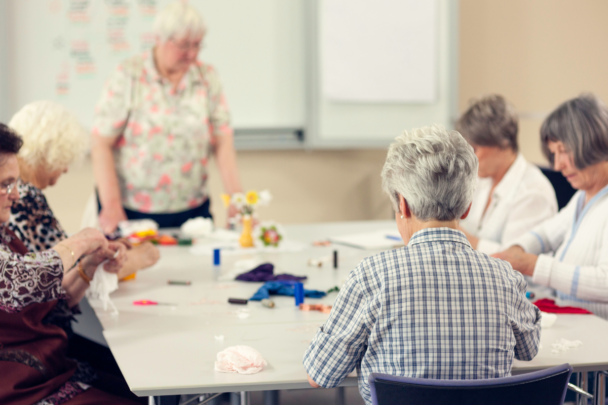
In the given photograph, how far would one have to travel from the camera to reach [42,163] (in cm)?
197

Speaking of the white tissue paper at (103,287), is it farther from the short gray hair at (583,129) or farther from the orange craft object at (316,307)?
the short gray hair at (583,129)

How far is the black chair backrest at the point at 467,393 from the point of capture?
1.04 meters

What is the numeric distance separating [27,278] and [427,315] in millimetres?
914

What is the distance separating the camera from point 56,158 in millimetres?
1988

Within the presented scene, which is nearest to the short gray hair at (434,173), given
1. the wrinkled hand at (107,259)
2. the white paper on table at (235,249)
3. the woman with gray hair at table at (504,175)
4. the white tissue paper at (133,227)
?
the wrinkled hand at (107,259)

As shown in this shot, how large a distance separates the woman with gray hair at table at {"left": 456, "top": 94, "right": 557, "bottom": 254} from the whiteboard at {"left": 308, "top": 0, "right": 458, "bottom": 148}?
1948 mm

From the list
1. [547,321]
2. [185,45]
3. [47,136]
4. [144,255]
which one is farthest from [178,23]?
[547,321]

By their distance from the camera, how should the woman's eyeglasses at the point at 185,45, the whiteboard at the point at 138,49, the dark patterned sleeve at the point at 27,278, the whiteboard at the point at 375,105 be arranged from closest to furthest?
the dark patterned sleeve at the point at 27,278 < the woman's eyeglasses at the point at 185,45 < the whiteboard at the point at 138,49 < the whiteboard at the point at 375,105

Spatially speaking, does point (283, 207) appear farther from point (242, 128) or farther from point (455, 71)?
point (455, 71)

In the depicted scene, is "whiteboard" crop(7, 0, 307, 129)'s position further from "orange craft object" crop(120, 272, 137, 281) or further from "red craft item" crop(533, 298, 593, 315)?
"red craft item" crop(533, 298, 593, 315)

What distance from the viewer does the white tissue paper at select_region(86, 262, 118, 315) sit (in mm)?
1828

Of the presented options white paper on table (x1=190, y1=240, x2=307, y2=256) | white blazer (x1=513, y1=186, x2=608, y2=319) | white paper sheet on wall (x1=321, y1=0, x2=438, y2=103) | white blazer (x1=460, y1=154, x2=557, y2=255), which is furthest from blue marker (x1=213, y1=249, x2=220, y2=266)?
white paper sheet on wall (x1=321, y1=0, x2=438, y2=103)

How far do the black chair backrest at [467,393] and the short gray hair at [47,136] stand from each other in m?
1.37

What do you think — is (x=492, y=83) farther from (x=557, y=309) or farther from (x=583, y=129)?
(x=557, y=309)
